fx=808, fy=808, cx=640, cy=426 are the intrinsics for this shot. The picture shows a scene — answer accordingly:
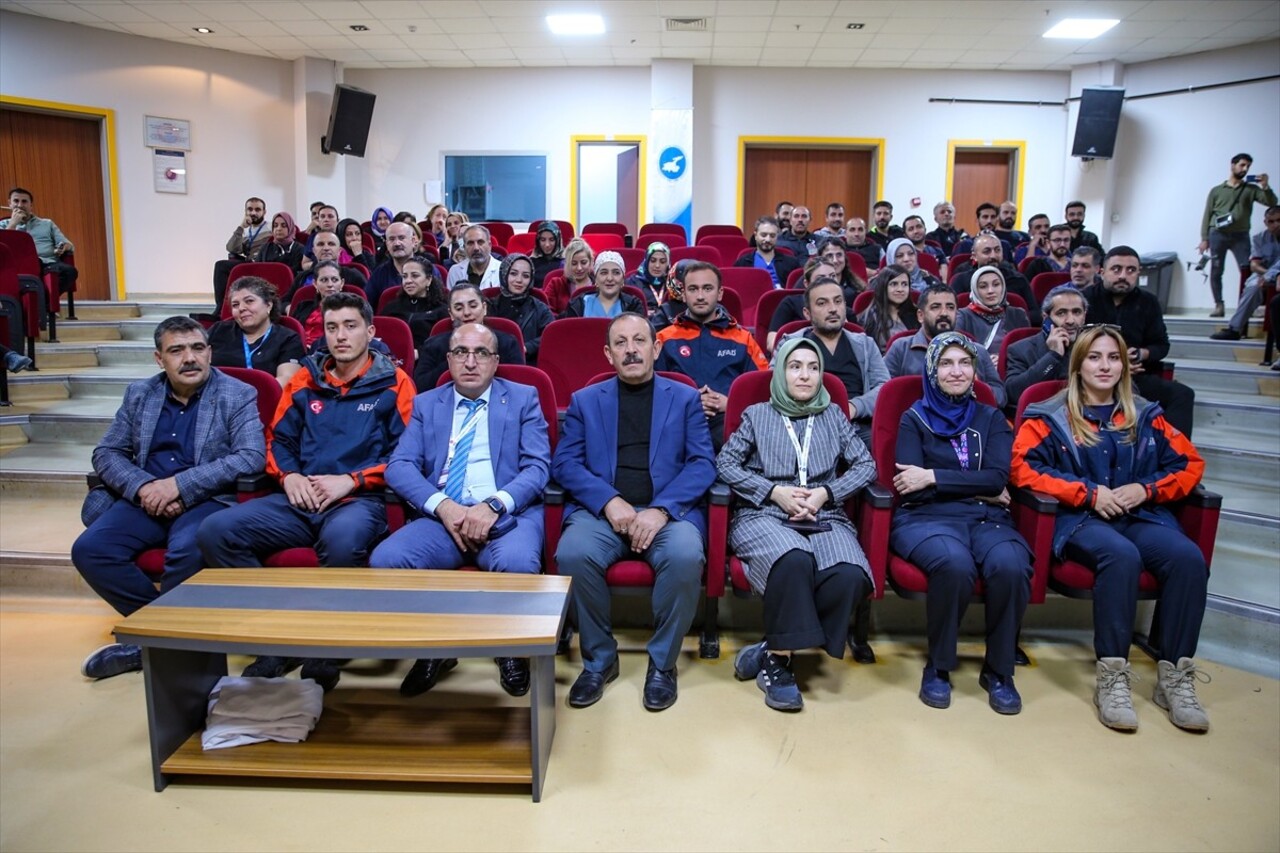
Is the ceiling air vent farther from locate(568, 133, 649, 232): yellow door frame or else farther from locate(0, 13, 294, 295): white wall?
locate(0, 13, 294, 295): white wall

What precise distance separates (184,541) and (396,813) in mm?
1090

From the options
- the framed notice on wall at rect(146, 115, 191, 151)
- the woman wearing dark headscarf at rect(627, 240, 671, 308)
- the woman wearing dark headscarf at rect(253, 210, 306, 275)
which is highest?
the framed notice on wall at rect(146, 115, 191, 151)

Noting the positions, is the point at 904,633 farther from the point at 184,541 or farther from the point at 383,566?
the point at 184,541

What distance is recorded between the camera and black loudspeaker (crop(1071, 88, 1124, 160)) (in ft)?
26.1

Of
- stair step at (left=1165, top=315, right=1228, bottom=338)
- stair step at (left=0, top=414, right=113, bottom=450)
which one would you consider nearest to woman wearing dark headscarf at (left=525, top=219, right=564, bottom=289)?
stair step at (left=0, top=414, right=113, bottom=450)

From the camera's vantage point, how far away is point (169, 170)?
7828mm

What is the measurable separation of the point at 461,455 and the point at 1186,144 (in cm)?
846

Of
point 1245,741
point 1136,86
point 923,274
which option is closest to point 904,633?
point 1245,741

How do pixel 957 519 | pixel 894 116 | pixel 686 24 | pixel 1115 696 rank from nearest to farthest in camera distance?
pixel 1115 696 → pixel 957 519 → pixel 686 24 → pixel 894 116

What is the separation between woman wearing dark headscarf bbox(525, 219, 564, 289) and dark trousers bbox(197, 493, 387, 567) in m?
3.09

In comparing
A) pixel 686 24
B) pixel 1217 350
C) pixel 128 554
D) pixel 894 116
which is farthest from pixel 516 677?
pixel 894 116

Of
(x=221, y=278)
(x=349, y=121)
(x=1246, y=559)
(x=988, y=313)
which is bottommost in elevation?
(x=1246, y=559)

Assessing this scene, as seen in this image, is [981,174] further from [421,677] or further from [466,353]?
[421,677]

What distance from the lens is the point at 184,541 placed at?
2.33m
